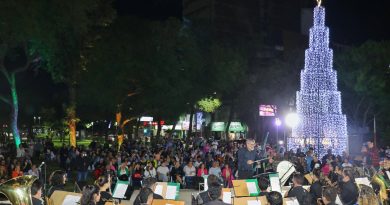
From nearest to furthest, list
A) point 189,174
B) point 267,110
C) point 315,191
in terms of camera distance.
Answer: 1. point 315,191
2. point 189,174
3. point 267,110

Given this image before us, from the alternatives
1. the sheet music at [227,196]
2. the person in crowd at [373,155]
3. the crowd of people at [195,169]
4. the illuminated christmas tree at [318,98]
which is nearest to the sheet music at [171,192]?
the crowd of people at [195,169]

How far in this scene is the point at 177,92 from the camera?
40906 mm

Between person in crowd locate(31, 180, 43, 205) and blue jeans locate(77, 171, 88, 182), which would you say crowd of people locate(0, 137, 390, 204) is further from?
person in crowd locate(31, 180, 43, 205)

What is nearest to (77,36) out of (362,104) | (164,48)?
(164,48)

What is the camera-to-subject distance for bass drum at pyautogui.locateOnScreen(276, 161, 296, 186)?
12.9 metres

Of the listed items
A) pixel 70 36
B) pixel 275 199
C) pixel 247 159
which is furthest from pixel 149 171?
pixel 70 36

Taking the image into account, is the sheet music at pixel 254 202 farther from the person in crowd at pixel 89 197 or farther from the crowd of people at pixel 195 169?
the person in crowd at pixel 89 197

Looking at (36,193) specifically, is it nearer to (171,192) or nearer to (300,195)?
(171,192)

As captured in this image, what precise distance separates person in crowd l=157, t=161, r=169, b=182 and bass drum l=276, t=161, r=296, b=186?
5.85 meters

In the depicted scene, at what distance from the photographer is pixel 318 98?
31.6 m

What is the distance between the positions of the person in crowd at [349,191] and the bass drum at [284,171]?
2343 millimetres

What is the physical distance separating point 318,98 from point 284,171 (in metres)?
19.4

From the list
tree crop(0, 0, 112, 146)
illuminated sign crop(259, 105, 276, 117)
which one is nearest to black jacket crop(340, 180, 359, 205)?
Result: tree crop(0, 0, 112, 146)

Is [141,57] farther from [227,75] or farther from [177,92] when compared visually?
[227,75]
